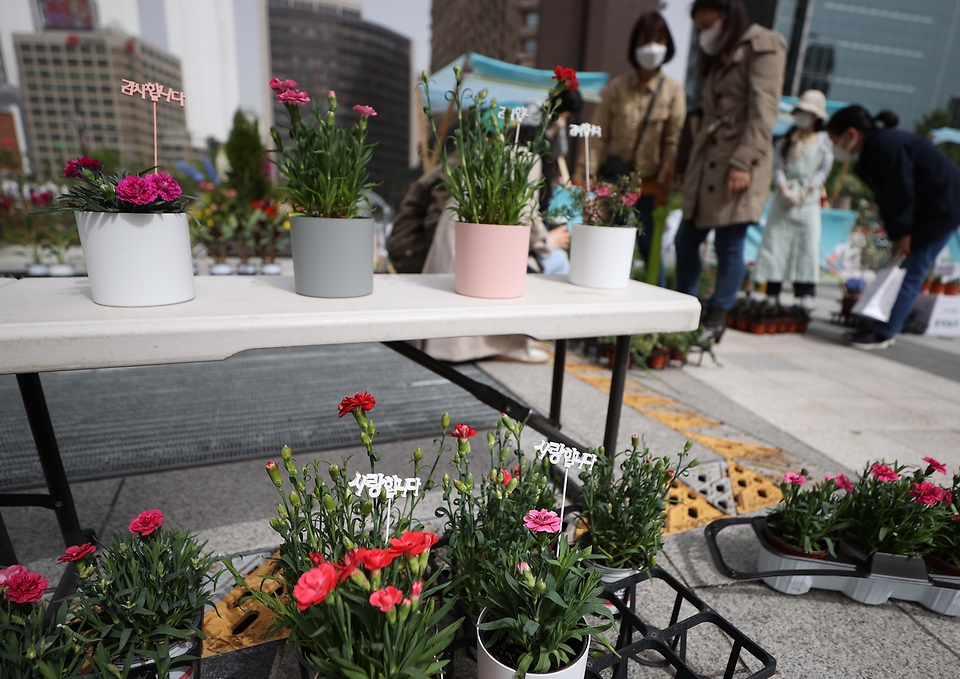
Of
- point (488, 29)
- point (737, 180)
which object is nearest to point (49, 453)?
point (737, 180)

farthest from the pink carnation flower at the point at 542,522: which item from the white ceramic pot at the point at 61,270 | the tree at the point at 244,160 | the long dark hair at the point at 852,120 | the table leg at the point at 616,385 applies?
the tree at the point at 244,160

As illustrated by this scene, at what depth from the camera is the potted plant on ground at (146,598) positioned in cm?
81

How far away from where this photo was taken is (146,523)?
891 mm

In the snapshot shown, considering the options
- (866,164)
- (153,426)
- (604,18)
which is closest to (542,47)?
(604,18)

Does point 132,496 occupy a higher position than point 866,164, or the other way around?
point 866,164

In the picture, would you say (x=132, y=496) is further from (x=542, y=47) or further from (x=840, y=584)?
(x=542, y=47)

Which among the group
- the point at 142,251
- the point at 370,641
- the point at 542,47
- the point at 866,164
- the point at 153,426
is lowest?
the point at 153,426

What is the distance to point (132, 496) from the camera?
1583mm

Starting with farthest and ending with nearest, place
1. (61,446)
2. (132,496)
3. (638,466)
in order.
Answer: (61,446)
(132,496)
(638,466)

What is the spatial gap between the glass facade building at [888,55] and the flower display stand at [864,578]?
162 feet

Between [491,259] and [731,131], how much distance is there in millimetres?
2607

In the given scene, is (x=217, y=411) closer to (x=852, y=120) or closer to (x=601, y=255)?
(x=601, y=255)

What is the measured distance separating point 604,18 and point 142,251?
2489 centimetres

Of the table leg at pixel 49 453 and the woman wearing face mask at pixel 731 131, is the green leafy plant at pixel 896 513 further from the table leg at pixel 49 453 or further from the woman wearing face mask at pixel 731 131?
the woman wearing face mask at pixel 731 131
